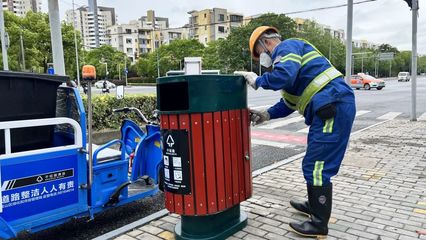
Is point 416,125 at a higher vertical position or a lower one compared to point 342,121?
lower

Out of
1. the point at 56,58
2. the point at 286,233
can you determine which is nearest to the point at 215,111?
the point at 286,233

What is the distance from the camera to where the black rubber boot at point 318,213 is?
Result: 123 inches

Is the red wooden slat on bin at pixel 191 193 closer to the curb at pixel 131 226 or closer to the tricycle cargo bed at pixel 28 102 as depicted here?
the curb at pixel 131 226

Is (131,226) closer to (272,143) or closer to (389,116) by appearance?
(272,143)

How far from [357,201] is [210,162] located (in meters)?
2.03

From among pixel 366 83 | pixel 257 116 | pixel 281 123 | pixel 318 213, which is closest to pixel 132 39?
pixel 366 83

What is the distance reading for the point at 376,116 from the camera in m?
13.2

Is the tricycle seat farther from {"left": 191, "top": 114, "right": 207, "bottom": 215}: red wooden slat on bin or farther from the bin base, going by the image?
{"left": 191, "top": 114, "right": 207, "bottom": 215}: red wooden slat on bin

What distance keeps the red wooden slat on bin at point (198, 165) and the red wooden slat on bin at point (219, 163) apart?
12 cm

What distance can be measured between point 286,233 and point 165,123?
1429 mm

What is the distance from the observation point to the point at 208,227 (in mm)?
3168

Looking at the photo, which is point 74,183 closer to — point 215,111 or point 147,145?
point 147,145

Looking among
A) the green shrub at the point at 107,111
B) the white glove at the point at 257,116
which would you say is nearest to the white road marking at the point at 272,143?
the green shrub at the point at 107,111

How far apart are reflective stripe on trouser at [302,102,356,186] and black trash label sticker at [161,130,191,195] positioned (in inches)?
39.3
